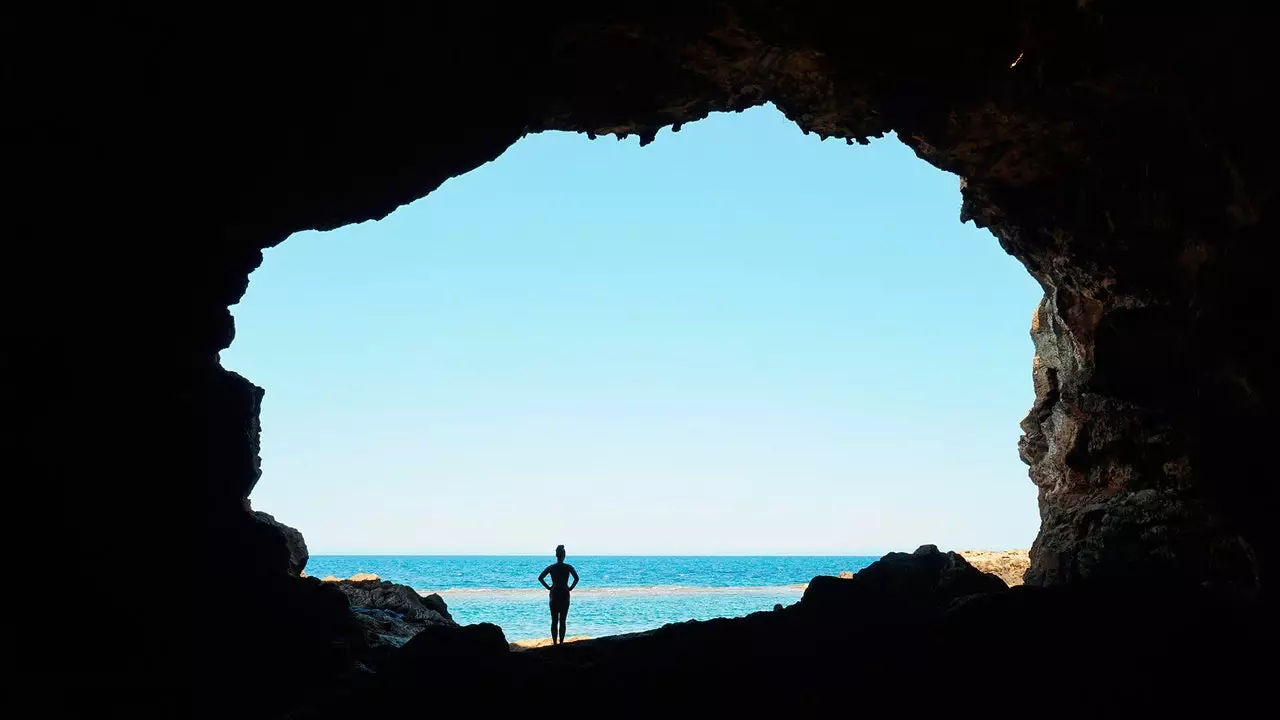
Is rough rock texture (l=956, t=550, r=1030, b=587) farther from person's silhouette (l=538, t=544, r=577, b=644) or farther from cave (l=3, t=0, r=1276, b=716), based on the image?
person's silhouette (l=538, t=544, r=577, b=644)

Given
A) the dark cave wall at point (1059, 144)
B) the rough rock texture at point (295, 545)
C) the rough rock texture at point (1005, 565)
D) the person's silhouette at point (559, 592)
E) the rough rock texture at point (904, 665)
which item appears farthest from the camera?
the rough rock texture at point (1005, 565)

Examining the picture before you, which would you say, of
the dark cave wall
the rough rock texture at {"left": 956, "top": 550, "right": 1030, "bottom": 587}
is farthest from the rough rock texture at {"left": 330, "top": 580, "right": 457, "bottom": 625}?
the rough rock texture at {"left": 956, "top": 550, "right": 1030, "bottom": 587}

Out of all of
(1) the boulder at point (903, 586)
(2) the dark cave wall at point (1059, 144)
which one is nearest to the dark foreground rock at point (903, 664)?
(1) the boulder at point (903, 586)

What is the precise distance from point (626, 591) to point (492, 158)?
157 ft

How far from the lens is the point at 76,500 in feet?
24.3

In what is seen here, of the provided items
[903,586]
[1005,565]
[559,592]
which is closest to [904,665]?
[903,586]

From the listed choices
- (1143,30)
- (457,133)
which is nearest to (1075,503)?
(1143,30)

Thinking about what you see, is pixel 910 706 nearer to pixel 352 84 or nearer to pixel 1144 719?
pixel 1144 719

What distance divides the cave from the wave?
4206cm

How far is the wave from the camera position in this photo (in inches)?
2048

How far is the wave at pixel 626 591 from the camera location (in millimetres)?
52031

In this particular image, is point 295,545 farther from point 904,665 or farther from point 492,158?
point 904,665

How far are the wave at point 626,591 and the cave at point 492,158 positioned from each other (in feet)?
138

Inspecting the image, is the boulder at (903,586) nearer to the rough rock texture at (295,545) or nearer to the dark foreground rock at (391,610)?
the dark foreground rock at (391,610)
